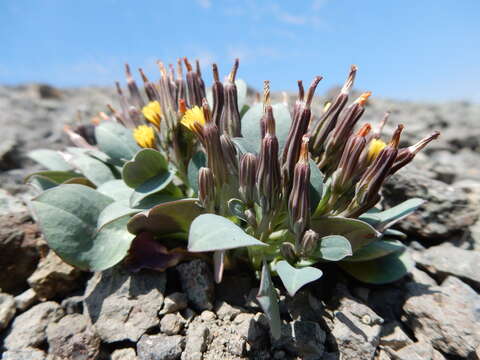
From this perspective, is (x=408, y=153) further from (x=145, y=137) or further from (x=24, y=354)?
(x=24, y=354)

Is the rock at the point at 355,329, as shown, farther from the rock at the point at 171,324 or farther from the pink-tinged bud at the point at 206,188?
the pink-tinged bud at the point at 206,188

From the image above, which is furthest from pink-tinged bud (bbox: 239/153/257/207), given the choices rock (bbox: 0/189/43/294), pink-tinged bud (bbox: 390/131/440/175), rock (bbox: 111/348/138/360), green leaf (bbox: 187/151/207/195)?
rock (bbox: 0/189/43/294)

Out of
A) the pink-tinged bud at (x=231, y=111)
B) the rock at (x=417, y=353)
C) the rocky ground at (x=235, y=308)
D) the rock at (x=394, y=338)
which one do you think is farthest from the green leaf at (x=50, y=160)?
the rock at (x=417, y=353)

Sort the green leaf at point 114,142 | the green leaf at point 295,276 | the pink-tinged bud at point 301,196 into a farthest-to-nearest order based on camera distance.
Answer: the green leaf at point 114,142 → the pink-tinged bud at point 301,196 → the green leaf at point 295,276

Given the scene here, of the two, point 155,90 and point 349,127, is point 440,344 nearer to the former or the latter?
point 349,127

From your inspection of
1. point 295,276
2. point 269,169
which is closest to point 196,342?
point 295,276

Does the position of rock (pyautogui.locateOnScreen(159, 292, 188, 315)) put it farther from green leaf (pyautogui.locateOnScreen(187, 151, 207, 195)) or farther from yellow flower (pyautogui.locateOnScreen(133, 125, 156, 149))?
yellow flower (pyautogui.locateOnScreen(133, 125, 156, 149))
